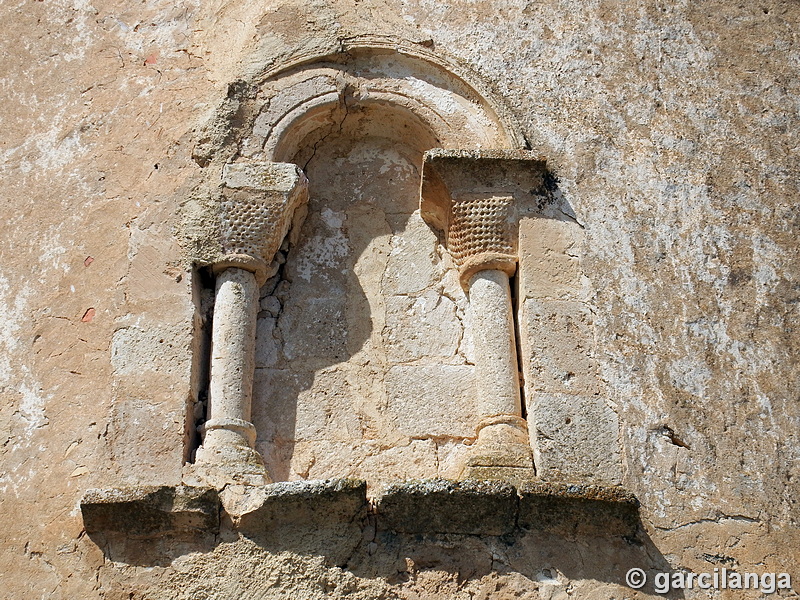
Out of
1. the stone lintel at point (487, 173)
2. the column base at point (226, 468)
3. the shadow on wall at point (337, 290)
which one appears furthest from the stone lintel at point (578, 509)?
the stone lintel at point (487, 173)

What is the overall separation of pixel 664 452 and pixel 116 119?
3.08 meters

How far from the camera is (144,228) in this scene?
533 centimetres

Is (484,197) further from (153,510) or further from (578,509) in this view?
(153,510)

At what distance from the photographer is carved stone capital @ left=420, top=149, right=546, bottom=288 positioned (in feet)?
17.3

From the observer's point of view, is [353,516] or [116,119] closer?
[353,516]

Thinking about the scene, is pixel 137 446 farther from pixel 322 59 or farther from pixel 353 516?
pixel 322 59

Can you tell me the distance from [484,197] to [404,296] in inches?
23.8

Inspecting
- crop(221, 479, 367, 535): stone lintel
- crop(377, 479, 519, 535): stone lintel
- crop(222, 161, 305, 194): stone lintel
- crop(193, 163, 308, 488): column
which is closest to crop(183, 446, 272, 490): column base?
crop(193, 163, 308, 488): column

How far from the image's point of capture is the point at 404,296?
214 inches

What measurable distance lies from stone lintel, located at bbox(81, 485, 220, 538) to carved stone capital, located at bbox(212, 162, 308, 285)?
1.13 meters

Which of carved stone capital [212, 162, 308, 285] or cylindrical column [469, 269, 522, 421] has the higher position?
carved stone capital [212, 162, 308, 285]

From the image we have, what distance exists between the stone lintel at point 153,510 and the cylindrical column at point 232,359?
323 mm

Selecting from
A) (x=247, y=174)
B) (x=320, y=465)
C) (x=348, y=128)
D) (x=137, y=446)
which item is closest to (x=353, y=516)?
(x=320, y=465)

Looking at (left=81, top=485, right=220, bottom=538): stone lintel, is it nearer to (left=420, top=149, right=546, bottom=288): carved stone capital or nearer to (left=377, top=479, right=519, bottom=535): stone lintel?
(left=377, top=479, right=519, bottom=535): stone lintel
